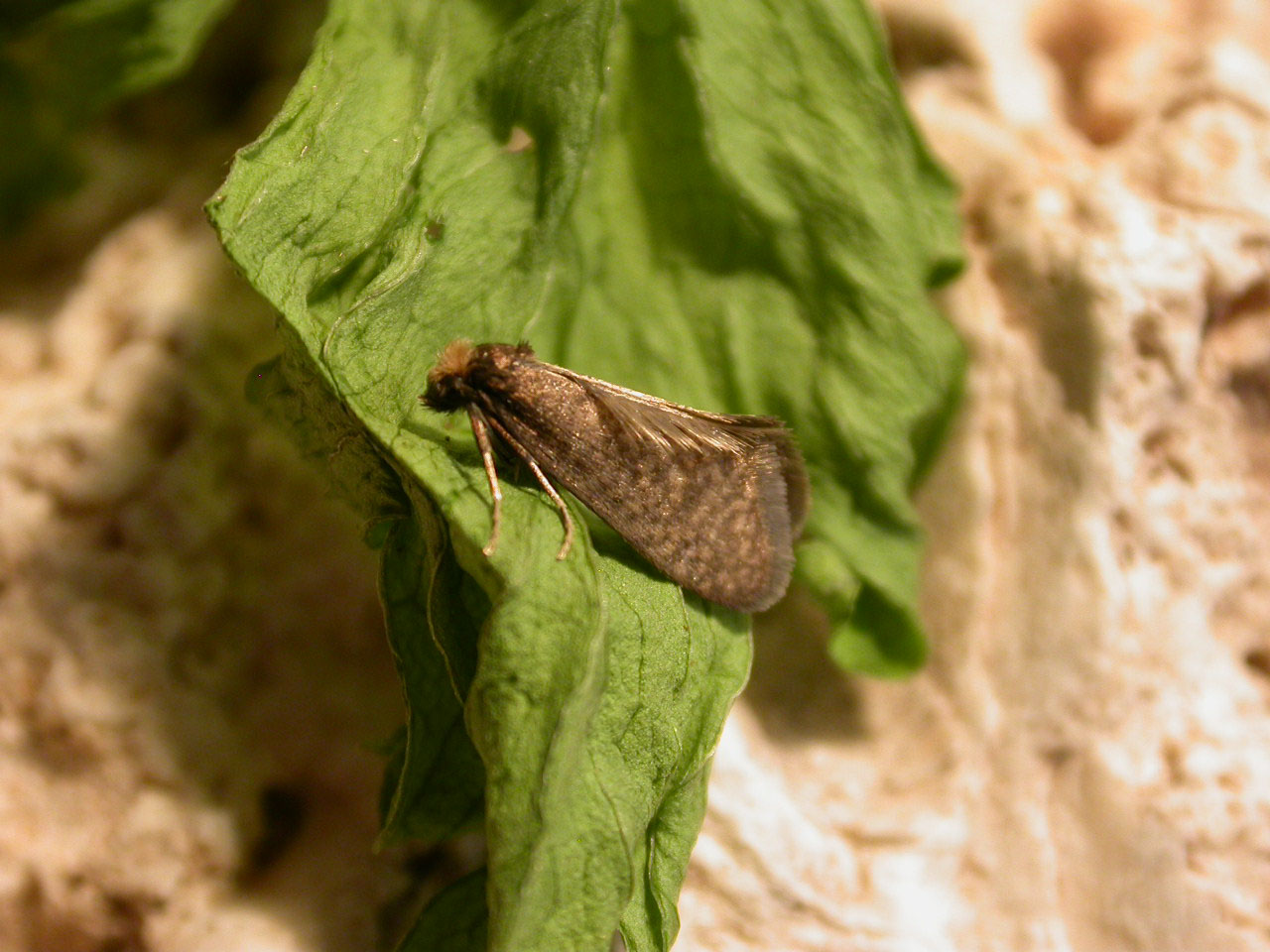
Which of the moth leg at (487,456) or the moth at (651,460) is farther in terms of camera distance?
the moth at (651,460)

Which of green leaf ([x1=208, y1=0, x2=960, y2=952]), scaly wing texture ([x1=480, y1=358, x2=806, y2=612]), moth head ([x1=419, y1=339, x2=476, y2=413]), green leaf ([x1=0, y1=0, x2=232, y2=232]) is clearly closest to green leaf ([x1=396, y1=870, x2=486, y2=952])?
green leaf ([x1=208, y1=0, x2=960, y2=952])

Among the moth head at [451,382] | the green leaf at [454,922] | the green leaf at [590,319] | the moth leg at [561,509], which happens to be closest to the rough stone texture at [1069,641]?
the green leaf at [590,319]

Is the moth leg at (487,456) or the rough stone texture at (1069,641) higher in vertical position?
the moth leg at (487,456)

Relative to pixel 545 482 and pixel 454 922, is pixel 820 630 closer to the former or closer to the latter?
pixel 545 482

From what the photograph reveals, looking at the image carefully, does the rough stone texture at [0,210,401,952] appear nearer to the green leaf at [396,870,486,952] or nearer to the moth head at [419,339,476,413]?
the green leaf at [396,870,486,952]

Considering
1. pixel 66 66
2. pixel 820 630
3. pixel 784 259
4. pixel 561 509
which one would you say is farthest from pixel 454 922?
pixel 66 66

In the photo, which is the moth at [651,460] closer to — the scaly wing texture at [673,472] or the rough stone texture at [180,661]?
the scaly wing texture at [673,472]
